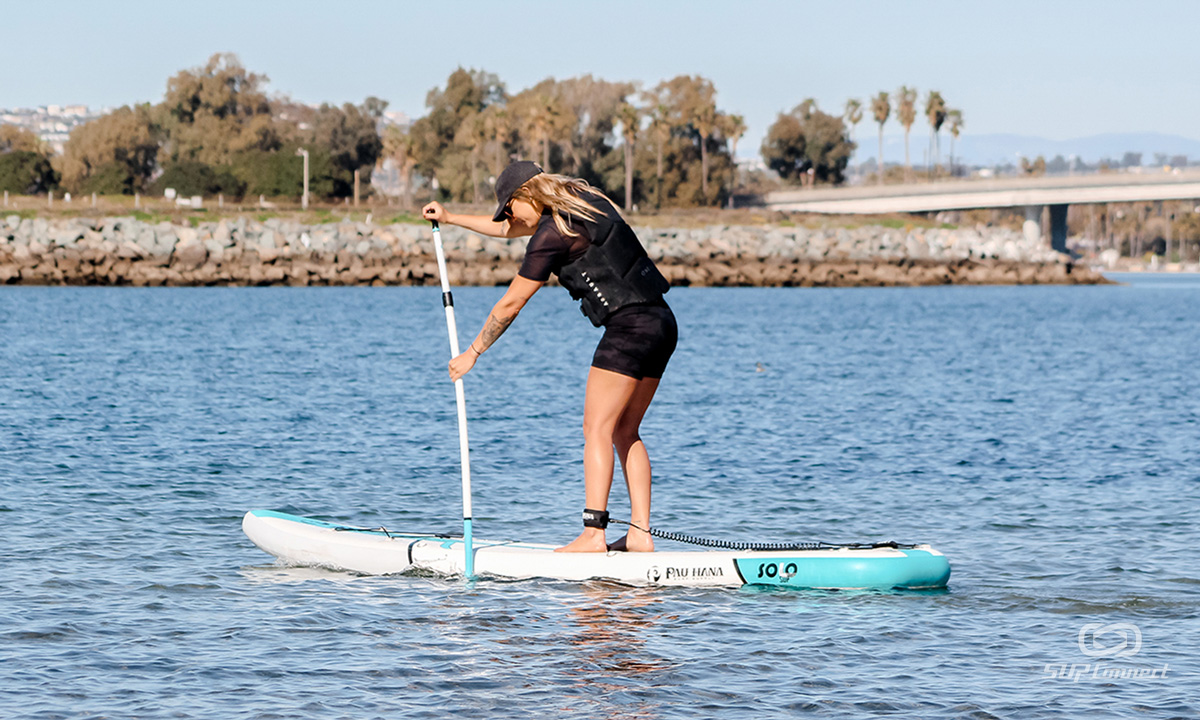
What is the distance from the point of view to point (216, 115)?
134 m

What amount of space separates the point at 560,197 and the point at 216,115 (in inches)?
5200

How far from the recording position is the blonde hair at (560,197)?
888cm

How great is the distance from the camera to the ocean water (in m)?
7.38

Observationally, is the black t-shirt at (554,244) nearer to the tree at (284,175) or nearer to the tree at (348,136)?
the tree at (284,175)

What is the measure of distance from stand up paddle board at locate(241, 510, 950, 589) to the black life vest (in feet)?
5.81

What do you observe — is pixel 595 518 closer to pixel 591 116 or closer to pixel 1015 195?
pixel 1015 195

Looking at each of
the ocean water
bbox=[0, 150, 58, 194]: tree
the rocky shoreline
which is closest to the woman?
the ocean water

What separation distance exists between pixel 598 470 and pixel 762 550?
139 centimetres

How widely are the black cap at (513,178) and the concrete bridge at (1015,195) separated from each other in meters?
105

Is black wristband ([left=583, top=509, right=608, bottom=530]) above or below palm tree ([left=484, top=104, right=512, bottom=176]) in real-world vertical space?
below

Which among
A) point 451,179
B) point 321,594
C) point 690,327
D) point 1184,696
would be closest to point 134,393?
point 321,594

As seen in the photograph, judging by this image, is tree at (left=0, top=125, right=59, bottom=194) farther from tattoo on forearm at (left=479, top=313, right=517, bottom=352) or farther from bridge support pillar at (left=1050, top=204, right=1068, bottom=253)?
tattoo on forearm at (left=479, top=313, right=517, bottom=352)

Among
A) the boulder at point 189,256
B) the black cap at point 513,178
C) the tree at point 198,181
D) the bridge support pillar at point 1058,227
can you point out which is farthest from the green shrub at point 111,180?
the black cap at point 513,178

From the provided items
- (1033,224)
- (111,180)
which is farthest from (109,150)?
(1033,224)
